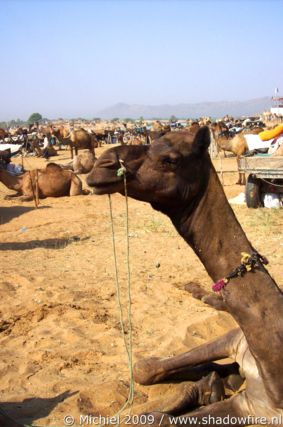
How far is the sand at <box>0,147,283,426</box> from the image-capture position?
429 centimetres

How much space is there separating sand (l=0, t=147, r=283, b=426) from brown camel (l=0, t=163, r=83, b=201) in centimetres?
382

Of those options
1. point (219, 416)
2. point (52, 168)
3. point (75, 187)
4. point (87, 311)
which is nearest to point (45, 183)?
point (52, 168)

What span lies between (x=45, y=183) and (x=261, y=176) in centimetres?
645

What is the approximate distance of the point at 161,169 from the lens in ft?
9.46

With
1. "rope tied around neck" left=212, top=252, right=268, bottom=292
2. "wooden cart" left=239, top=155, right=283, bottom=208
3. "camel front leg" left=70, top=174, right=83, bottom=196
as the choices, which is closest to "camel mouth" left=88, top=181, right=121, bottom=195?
"rope tied around neck" left=212, top=252, right=268, bottom=292

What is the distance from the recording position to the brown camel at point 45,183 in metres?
14.9

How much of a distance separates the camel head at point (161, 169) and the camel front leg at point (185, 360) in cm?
156

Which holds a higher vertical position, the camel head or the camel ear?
the camel ear

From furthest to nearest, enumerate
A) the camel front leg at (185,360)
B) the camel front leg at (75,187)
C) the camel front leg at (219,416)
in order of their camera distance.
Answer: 1. the camel front leg at (75,187)
2. the camel front leg at (185,360)
3. the camel front leg at (219,416)

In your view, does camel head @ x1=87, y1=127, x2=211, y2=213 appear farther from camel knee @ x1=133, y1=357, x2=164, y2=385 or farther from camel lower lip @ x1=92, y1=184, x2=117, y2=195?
camel knee @ x1=133, y1=357, x2=164, y2=385

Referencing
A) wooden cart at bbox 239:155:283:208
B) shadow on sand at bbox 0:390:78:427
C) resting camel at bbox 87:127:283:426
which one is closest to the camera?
resting camel at bbox 87:127:283:426

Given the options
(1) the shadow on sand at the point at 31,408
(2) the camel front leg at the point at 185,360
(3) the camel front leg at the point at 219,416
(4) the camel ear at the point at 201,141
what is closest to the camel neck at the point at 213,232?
(4) the camel ear at the point at 201,141

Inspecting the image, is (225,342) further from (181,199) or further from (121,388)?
(181,199)

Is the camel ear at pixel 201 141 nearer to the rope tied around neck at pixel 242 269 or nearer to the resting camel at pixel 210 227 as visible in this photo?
the resting camel at pixel 210 227
